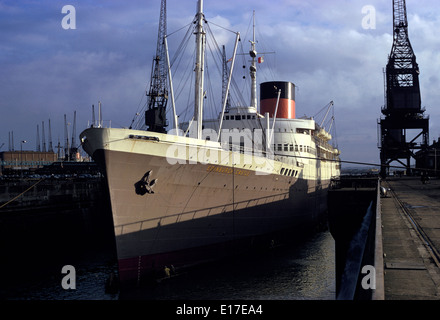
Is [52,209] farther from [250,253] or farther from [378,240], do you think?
[378,240]

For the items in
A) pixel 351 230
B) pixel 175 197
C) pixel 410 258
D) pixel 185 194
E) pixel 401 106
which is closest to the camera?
pixel 410 258

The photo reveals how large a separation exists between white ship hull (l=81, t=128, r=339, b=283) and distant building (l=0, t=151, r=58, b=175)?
182 ft

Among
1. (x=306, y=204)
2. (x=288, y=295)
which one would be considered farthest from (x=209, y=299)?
(x=306, y=204)

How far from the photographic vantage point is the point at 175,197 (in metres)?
18.2

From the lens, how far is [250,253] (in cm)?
2341

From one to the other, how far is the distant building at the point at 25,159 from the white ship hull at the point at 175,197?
55497 mm

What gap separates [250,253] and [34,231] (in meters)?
18.0

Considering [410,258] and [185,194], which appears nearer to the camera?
[410,258]

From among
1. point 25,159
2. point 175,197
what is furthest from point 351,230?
point 25,159

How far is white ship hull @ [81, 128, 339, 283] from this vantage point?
659 inches

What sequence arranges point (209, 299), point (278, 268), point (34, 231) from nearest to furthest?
1. point (209, 299)
2. point (278, 268)
3. point (34, 231)

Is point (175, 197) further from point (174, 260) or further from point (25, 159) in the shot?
point (25, 159)

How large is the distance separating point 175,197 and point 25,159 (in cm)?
6284

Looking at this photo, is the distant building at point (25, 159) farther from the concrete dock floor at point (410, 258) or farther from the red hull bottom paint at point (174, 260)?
the concrete dock floor at point (410, 258)
